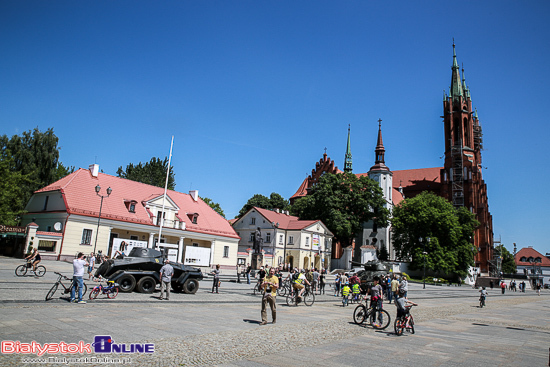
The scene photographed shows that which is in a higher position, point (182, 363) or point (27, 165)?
point (27, 165)

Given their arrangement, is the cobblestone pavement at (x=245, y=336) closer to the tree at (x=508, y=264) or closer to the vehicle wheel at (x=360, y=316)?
the vehicle wheel at (x=360, y=316)

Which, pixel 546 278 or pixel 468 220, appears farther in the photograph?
pixel 546 278

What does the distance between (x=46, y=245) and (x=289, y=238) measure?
3464cm

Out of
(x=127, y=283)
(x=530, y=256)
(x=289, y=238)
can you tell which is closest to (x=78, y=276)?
(x=127, y=283)

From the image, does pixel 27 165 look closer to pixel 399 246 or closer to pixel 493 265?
pixel 399 246

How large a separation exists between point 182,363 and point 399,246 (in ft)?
199

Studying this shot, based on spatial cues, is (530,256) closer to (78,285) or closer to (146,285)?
(146,285)

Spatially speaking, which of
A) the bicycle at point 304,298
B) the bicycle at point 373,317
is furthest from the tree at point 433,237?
the bicycle at point 373,317

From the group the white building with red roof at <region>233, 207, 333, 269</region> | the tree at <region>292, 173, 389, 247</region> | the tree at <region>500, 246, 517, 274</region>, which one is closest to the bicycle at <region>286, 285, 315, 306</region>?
the white building with red roof at <region>233, 207, 333, 269</region>

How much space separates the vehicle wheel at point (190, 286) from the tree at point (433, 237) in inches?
1774

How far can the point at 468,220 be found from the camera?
216 feet

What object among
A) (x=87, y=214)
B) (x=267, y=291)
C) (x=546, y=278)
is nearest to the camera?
(x=267, y=291)

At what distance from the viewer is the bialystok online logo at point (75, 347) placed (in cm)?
698

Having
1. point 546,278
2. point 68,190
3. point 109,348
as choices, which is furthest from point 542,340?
point 546,278
